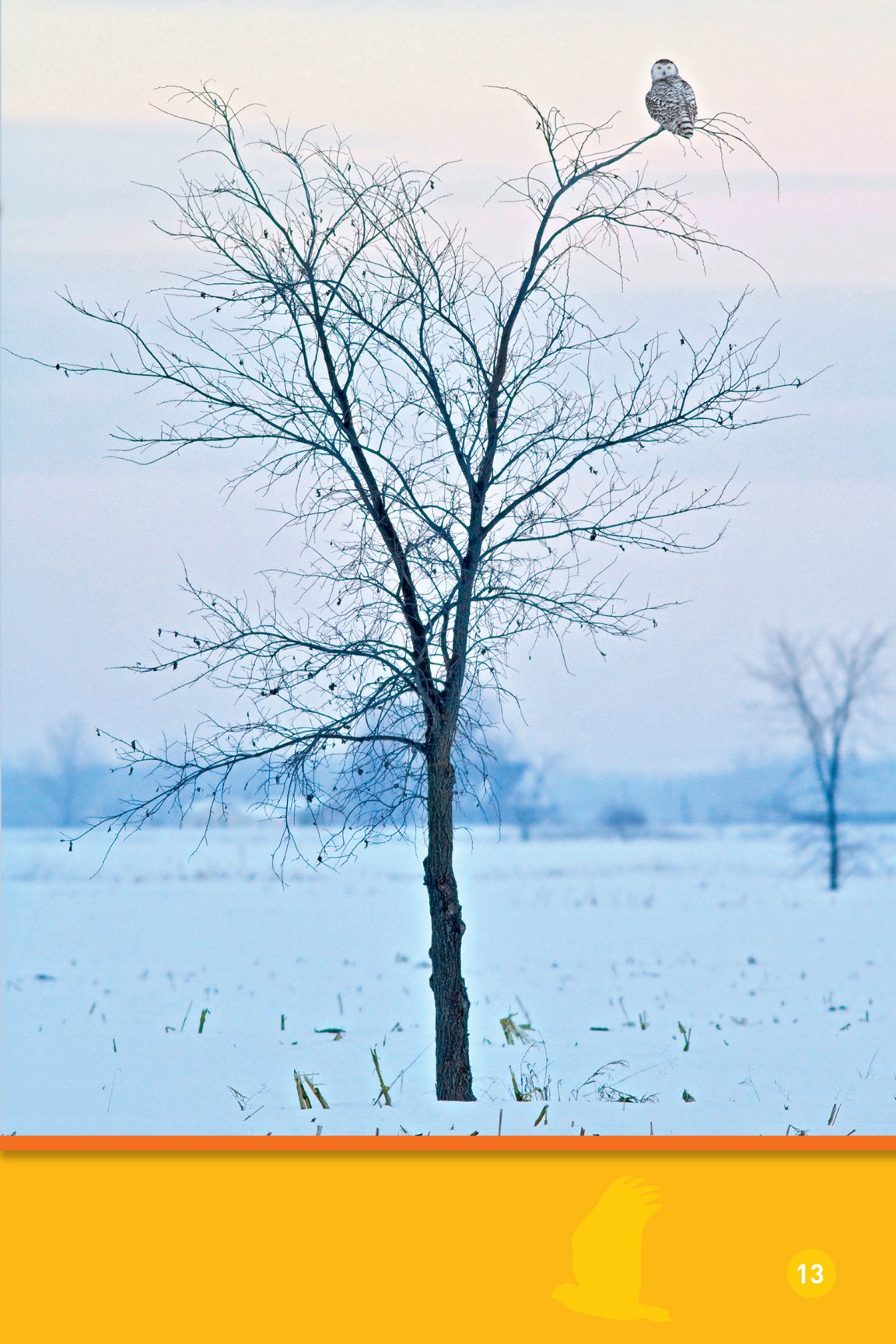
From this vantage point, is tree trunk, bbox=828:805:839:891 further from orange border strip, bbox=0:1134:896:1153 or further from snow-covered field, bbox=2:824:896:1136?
orange border strip, bbox=0:1134:896:1153

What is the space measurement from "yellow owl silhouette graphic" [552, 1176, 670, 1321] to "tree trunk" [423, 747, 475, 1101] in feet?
7.83

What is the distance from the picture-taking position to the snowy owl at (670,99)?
19.9 ft

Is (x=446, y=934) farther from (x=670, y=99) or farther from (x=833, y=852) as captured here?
(x=833, y=852)

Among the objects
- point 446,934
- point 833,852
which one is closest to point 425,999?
point 446,934

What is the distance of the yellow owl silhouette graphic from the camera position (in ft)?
13.8

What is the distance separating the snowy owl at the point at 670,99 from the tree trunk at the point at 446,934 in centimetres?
342

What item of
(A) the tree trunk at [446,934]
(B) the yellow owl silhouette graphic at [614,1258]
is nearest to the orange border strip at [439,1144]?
(B) the yellow owl silhouette graphic at [614,1258]

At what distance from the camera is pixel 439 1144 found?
448 centimetres

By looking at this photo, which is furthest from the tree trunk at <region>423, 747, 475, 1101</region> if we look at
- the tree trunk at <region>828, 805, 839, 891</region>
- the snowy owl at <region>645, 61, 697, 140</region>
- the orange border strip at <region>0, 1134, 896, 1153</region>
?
the tree trunk at <region>828, 805, 839, 891</region>

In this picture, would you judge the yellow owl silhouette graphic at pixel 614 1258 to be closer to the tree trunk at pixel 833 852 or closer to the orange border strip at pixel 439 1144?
the orange border strip at pixel 439 1144

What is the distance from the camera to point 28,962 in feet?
47.7

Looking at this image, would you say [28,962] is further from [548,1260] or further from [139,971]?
[548,1260]

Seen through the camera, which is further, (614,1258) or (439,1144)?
(439,1144)

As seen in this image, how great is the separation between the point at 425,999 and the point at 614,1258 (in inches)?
300
